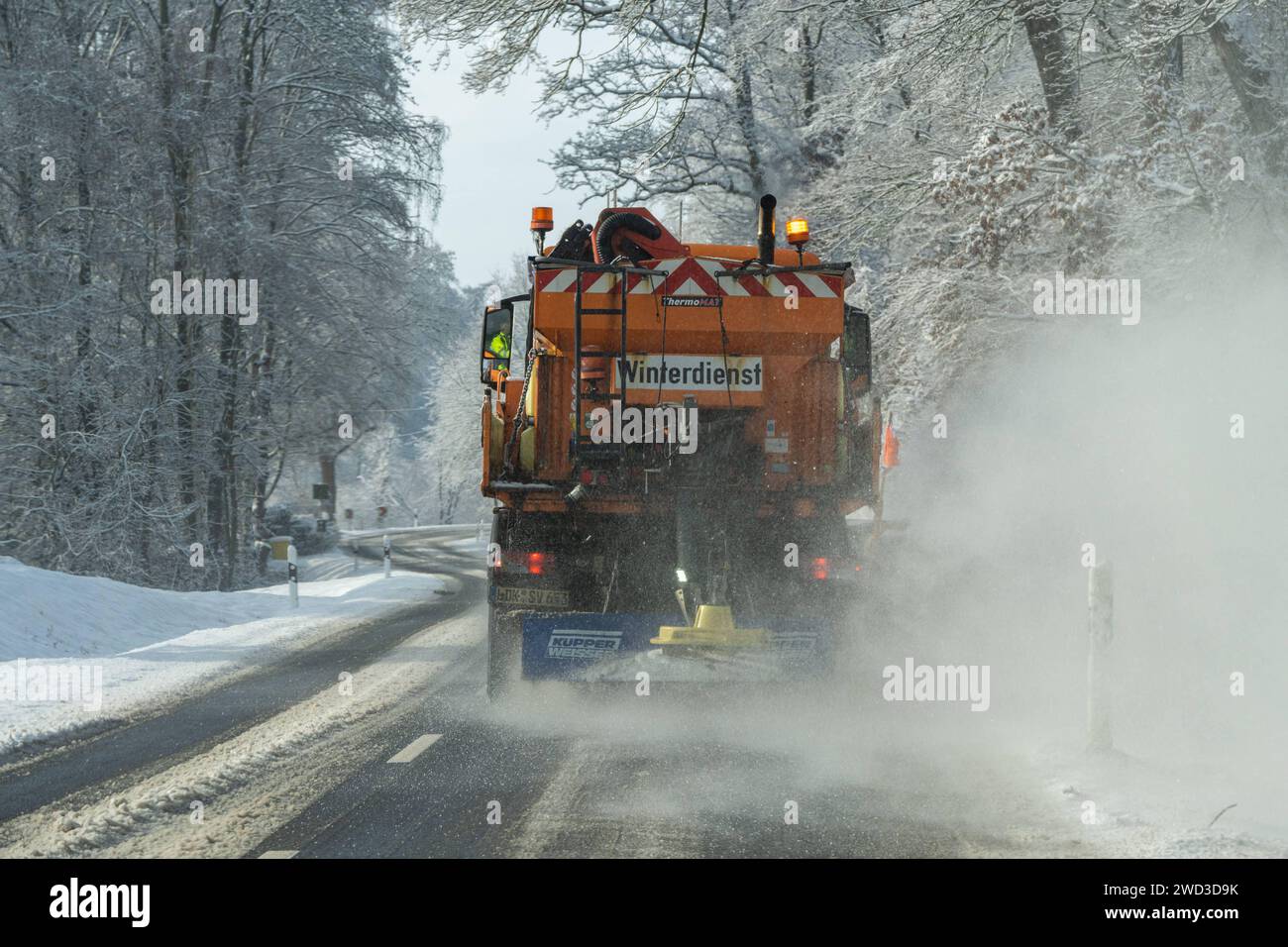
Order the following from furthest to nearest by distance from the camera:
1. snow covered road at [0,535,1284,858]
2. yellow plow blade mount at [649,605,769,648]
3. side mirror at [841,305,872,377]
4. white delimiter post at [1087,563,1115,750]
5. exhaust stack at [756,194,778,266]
A: 1. side mirror at [841,305,872,377]
2. exhaust stack at [756,194,778,266]
3. yellow plow blade mount at [649,605,769,648]
4. white delimiter post at [1087,563,1115,750]
5. snow covered road at [0,535,1284,858]

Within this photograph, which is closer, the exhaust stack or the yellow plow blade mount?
the yellow plow blade mount

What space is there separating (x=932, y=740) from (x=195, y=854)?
13.5ft

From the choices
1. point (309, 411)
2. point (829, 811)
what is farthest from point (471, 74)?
point (309, 411)

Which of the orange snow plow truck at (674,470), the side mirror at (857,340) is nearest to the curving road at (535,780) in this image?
the orange snow plow truck at (674,470)

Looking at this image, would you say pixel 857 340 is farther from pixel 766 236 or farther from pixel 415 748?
pixel 415 748

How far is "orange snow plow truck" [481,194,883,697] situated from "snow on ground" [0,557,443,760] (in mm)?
2955

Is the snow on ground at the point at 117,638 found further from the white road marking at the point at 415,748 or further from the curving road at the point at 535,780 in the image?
the white road marking at the point at 415,748

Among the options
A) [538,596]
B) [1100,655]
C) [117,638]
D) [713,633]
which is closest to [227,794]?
[538,596]

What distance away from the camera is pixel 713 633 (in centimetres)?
743

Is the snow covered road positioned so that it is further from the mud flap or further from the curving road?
the mud flap

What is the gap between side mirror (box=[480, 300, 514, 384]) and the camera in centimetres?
877

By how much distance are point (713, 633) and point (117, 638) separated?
339 inches

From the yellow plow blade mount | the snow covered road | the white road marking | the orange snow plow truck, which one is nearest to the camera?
the snow covered road

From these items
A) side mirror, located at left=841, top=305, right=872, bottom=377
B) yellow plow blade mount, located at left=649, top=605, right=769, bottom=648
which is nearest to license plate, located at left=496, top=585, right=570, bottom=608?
yellow plow blade mount, located at left=649, top=605, right=769, bottom=648
